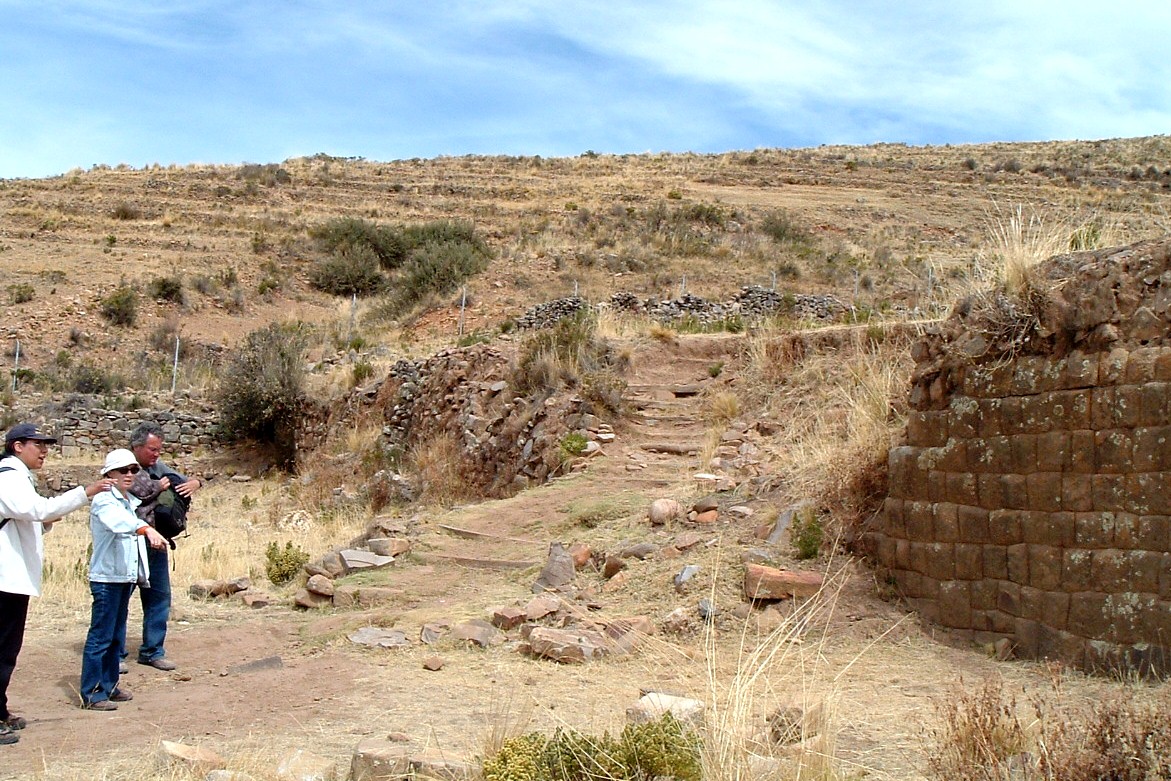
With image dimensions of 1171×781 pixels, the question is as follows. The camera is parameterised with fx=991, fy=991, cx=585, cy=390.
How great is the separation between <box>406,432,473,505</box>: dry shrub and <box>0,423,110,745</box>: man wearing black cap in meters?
8.31

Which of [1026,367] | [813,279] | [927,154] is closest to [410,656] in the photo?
[1026,367]

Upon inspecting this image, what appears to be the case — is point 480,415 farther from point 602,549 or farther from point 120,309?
point 120,309

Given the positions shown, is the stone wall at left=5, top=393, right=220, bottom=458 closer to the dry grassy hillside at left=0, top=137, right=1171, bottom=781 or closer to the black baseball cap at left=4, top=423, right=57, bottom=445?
the dry grassy hillside at left=0, top=137, right=1171, bottom=781

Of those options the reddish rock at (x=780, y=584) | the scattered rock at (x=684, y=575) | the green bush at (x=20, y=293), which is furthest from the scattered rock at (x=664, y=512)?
the green bush at (x=20, y=293)

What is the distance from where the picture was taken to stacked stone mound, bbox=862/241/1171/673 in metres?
5.41

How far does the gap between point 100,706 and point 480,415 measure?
9365mm

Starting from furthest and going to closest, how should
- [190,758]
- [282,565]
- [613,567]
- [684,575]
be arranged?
1. [282,565]
2. [613,567]
3. [684,575]
4. [190,758]

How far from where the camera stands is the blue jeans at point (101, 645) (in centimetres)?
595

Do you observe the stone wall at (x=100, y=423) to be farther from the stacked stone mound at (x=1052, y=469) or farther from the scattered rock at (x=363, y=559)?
the stacked stone mound at (x=1052, y=469)

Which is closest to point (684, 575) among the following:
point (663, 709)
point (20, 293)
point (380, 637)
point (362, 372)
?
point (380, 637)

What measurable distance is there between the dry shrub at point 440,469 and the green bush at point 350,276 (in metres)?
20.8

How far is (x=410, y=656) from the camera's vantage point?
693 cm

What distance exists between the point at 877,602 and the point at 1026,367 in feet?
6.54

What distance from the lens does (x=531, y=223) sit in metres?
38.9
